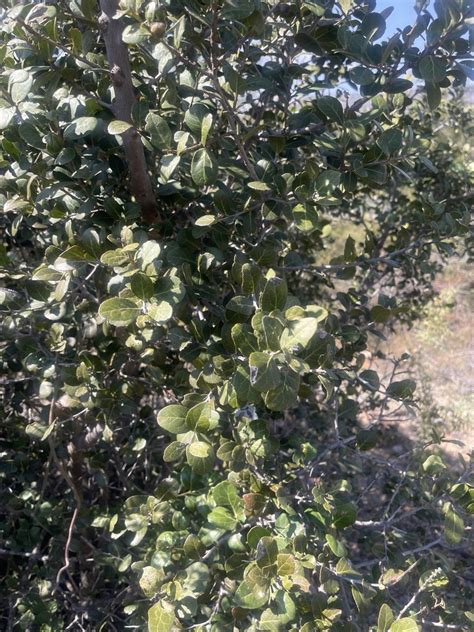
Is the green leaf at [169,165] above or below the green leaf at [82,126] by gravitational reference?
below

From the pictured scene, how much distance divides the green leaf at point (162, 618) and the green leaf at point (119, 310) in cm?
55

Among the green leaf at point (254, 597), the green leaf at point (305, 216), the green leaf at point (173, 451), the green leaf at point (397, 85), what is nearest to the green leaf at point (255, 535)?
the green leaf at point (254, 597)

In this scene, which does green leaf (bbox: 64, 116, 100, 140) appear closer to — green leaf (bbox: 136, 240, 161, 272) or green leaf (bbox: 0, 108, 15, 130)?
green leaf (bbox: 0, 108, 15, 130)

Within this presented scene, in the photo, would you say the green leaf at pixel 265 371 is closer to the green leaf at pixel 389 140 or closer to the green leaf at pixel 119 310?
the green leaf at pixel 119 310

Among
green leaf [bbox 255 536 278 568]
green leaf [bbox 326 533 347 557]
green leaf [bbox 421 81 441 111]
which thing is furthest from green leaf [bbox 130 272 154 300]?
green leaf [bbox 421 81 441 111]

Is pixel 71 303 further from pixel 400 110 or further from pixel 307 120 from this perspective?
pixel 400 110

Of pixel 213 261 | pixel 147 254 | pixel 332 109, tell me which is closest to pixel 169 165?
pixel 147 254

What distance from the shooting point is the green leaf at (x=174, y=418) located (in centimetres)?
119

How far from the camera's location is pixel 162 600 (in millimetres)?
1184

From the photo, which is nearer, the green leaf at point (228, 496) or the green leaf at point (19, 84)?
the green leaf at point (19, 84)

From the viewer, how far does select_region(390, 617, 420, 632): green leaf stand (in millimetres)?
1122

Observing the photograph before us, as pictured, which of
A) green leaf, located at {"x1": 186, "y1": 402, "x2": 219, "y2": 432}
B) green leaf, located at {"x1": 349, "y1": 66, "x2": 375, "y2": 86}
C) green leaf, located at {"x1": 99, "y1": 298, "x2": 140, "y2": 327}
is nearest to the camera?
green leaf, located at {"x1": 99, "y1": 298, "x2": 140, "y2": 327}

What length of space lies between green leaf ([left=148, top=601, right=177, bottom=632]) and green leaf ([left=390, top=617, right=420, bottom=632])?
418 mm

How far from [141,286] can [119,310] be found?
0.19 ft
